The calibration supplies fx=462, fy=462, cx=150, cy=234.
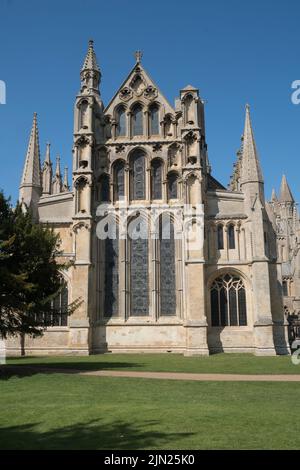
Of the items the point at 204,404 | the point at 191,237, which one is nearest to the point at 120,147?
the point at 191,237

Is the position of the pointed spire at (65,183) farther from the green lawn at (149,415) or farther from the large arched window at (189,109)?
the green lawn at (149,415)

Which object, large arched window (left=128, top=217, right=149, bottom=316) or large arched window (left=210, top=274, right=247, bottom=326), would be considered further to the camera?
large arched window (left=128, top=217, right=149, bottom=316)

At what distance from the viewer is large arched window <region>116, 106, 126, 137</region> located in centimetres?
3477

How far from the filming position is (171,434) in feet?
27.7

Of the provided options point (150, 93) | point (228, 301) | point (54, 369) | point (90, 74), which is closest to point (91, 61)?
point (90, 74)

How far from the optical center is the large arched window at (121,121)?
34.8 meters

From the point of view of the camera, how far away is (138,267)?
3231 cm

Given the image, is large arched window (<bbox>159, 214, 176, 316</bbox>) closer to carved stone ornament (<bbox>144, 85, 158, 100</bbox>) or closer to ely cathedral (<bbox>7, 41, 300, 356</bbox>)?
ely cathedral (<bbox>7, 41, 300, 356</bbox>)

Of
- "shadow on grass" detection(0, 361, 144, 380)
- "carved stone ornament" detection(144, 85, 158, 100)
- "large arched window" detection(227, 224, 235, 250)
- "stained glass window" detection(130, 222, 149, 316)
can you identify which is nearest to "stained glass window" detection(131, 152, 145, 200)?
"stained glass window" detection(130, 222, 149, 316)

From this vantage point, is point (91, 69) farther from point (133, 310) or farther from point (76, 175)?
point (133, 310)

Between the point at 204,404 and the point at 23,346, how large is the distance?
2220 cm

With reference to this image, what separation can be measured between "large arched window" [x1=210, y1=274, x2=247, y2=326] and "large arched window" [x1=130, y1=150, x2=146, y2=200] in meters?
8.41

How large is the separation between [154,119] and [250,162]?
794cm

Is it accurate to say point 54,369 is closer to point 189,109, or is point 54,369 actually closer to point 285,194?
A: point 189,109
